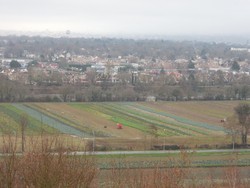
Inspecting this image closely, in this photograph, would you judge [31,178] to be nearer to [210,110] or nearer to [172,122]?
[172,122]

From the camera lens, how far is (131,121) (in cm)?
2702

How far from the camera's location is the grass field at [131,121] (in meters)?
21.8

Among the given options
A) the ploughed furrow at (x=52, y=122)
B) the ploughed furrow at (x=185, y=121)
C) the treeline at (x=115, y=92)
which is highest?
the treeline at (x=115, y=92)

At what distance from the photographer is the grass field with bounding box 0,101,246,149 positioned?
21.8 meters

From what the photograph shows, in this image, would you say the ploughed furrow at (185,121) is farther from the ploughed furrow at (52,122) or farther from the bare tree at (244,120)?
the ploughed furrow at (52,122)

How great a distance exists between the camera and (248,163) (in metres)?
17.5

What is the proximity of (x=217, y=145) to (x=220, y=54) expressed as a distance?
2960 inches

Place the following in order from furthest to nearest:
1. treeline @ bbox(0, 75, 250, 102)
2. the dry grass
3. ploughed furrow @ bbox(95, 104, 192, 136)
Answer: treeline @ bbox(0, 75, 250, 102)
ploughed furrow @ bbox(95, 104, 192, 136)
the dry grass

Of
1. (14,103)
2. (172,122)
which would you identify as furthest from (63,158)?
(14,103)

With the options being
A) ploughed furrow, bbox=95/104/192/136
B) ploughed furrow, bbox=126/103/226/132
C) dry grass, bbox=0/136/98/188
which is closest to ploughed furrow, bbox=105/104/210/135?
ploughed furrow, bbox=95/104/192/136

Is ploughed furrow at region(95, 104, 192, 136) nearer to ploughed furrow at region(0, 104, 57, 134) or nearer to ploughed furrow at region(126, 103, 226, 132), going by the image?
ploughed furrow at region(126, 103, 226, 132)

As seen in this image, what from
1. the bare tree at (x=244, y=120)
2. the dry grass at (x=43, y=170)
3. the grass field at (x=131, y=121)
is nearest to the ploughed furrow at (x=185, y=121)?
the grass field at (x=131, y=121)

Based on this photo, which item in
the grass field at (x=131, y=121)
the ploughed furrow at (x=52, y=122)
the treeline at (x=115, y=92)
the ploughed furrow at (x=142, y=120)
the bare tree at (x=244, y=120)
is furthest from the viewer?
the treeline at (x=115, y=92)

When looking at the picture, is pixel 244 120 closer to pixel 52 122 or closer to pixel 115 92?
pixel 52 122
